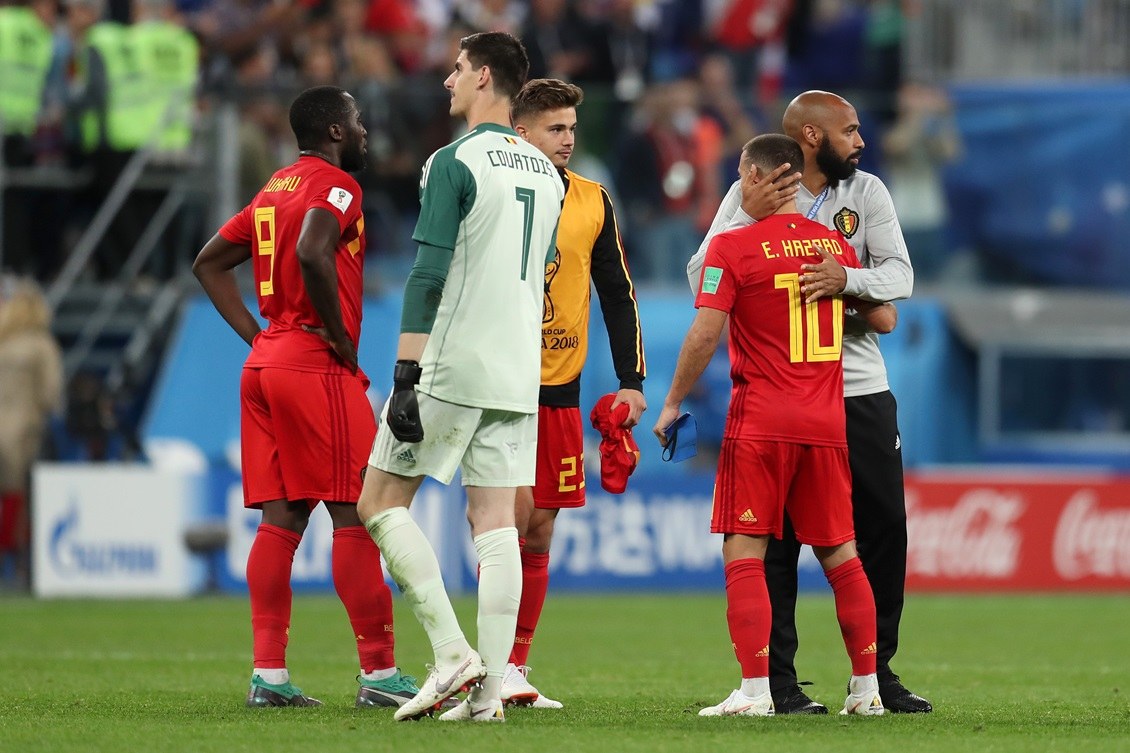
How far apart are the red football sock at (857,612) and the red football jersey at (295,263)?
212 centimetres

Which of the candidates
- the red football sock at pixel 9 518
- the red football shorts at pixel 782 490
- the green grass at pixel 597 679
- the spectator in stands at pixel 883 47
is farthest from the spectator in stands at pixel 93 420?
the red football shorts at pixel 782 490

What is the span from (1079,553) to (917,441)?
1935mm

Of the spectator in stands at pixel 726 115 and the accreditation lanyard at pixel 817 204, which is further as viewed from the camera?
the spectator in stands at pixel 726 115

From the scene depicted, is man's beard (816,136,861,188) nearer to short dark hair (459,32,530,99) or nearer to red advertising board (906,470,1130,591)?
short dark hair (459,32,530,99)

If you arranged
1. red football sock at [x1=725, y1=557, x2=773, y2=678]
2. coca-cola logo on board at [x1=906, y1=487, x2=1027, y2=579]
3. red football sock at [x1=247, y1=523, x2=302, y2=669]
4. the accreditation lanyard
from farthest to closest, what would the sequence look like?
coca-cola logo on board at [x1=906, y1=487, x2=1027, y2=579] < the accreditation lanyard < red football sock at [x1=247, y1=523, x2=302, y2=669] < red football sock at [x1=725, y1=557, x2=773, y2=678]

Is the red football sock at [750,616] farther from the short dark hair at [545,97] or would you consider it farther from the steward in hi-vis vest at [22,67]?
the steward in hi-vis vest at [22,67]

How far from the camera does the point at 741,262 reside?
6.95 m

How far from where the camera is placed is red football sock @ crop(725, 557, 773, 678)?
6.85m

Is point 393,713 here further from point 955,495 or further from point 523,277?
point 955,495

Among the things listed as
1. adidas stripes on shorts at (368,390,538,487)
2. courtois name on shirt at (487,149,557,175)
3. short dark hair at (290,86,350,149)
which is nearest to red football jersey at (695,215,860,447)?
courtois name on shirt at (487,149,557,175)

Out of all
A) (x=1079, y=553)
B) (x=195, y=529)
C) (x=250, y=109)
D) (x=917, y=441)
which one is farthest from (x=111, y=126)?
(x=1079, y=553)

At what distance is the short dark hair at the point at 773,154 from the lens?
6992 millimetres

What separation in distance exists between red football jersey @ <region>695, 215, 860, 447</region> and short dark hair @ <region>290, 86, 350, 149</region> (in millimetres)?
1602

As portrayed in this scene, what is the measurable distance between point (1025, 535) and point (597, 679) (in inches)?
327
